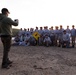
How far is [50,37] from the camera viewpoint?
18.1 metres

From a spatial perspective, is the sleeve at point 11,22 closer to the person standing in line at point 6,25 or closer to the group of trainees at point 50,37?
the person standing in line at point 6,25

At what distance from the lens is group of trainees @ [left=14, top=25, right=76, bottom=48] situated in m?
17.1

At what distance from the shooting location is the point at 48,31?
60.6 feet

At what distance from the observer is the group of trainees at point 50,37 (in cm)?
1706

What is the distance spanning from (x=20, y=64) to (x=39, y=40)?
962 cm

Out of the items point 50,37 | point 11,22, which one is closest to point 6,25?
point 11,22

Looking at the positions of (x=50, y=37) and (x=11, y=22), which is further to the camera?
(x=50, y=37)

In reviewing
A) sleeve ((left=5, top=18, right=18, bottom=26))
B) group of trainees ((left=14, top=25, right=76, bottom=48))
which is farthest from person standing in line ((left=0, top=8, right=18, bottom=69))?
group of trainees ((left=14, top=25, right=76, bottom=48))

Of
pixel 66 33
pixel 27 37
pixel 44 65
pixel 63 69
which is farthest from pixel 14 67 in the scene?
pixel 27 37

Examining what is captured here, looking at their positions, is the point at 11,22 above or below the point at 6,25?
above

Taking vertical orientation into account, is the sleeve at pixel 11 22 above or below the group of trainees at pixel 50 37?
above

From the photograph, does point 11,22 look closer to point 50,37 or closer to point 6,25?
point 6,25

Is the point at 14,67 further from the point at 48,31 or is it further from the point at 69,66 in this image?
the point at 48,31

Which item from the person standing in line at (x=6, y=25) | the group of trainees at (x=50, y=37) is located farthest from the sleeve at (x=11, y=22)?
the group of trainees at (x=50, y=37)
